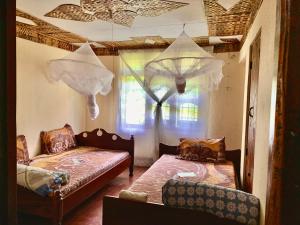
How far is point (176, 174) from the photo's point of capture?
128 inches

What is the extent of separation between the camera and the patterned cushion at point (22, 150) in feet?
11.3

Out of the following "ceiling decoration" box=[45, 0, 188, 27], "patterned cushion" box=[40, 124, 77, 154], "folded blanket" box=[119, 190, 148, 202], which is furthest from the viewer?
"patterned cushion" box=[40, 124, 77, 154]

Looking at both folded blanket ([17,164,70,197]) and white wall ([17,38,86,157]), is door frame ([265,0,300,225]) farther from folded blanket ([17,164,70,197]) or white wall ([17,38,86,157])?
white wall ([17,38,86,157])

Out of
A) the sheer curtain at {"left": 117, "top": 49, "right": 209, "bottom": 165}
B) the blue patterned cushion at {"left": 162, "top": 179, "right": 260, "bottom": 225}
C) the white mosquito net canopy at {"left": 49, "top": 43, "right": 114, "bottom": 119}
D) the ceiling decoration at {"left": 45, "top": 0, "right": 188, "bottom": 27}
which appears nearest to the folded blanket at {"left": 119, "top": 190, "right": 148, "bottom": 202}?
the blue patterned cushion at {"left": 162, "top": 179, "right": 260, "bottom": 225}

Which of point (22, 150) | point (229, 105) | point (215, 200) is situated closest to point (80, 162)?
point (22, 150)

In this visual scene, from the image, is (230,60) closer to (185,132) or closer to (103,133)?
(185,132)

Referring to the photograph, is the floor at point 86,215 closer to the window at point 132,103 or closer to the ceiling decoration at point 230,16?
the window at point 132,103

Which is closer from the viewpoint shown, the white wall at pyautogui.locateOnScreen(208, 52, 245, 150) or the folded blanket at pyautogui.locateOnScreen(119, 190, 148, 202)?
the folded blanket at pyautogui.locateOnScreen(119, 190, 148, 202)

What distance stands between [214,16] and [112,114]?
2.96 metres

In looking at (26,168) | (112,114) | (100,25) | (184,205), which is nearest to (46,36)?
(100,25)

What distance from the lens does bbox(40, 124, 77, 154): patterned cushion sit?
13.6ft

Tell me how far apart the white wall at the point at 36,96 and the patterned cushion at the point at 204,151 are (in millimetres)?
2316

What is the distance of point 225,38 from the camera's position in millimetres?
4051

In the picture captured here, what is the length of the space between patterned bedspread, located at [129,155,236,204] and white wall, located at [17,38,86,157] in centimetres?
201
